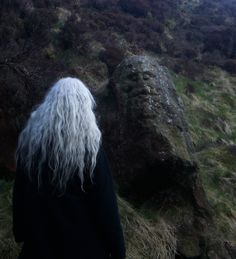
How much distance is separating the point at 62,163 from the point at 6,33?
21.2 ft

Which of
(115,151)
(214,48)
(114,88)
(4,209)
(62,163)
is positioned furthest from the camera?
(214,48)

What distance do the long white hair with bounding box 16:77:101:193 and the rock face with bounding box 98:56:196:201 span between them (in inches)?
102

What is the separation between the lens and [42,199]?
271cm

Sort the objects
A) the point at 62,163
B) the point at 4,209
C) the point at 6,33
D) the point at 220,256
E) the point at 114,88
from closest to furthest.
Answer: the point at 62,163 → the point at 4,209 → the point at 220,256 → the point at 114,88 → the point at 6,33

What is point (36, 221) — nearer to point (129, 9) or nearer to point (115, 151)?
point (115, 151)

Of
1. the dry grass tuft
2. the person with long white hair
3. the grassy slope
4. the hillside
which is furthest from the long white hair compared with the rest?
the grassy slope

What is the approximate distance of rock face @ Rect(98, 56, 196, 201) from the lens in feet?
17.3

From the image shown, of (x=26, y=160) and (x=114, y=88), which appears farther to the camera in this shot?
(x=114, y=88)

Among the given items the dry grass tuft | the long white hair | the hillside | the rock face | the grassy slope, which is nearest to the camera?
the long white hair

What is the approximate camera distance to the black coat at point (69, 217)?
2703 mm

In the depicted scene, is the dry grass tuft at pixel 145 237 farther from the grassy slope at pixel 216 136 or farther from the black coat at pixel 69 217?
the black coat at pixel 69 217

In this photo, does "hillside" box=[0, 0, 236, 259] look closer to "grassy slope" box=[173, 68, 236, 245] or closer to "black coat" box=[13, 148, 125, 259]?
"grassy slope" box=[173, 68, 236, 245]

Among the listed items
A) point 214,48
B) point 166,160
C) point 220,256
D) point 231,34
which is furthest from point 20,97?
point 231,34

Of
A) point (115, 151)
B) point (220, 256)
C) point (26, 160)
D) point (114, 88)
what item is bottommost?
point (220, 256)
